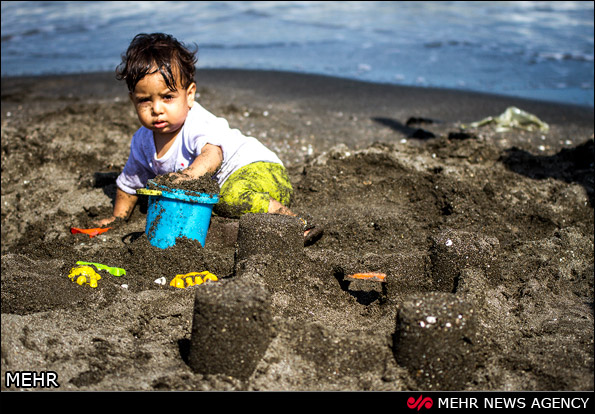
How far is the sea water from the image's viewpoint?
29.5 feet

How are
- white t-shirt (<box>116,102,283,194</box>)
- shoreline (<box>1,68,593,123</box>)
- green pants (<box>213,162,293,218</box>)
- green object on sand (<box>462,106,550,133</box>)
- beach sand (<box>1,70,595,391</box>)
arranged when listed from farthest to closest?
1. shoreline (<box>1,68,593,123</box>)
2. green object on sand (<box>462,106,550,133</box>)
3. white t-shirt (<box>116,102,283,194</box>)
4. green pants (<box>213,162,293,218</box>)
5. beach sand (<box>1,70,595,391</box>)

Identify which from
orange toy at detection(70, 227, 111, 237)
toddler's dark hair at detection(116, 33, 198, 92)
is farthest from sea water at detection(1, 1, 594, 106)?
orange toy at detection(70, 227, 111, 237)

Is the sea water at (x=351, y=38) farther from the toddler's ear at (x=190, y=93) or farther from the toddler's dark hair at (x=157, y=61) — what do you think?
the toddler's dark hair at (x=157, y=61)

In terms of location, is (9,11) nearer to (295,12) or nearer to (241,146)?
(295,12)

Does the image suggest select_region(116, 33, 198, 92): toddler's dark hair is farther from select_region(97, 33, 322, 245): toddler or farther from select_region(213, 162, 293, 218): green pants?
select_region(213, 162, 293, 218): green pants

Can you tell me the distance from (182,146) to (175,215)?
638mm

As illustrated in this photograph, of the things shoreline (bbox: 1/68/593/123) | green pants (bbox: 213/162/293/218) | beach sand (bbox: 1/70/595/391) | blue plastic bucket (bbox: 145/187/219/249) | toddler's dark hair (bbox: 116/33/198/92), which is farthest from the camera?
shoreline (bbox: 1/68/593/123)

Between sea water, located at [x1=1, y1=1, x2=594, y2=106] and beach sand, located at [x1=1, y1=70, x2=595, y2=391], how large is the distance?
10.9ft

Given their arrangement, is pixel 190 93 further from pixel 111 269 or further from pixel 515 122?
pixel 515 122

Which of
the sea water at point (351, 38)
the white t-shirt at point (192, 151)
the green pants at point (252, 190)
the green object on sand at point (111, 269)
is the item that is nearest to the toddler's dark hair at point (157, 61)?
the white t-shirt at point (192, 151)

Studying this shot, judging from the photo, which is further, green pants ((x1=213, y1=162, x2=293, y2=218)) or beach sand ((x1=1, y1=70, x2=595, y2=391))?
green pants ((x1=213, y1=162, x2=293, y2=218))

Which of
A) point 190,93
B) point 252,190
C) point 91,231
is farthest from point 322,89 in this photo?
point 91,231

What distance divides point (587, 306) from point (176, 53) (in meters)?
2.64

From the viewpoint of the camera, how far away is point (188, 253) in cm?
318
